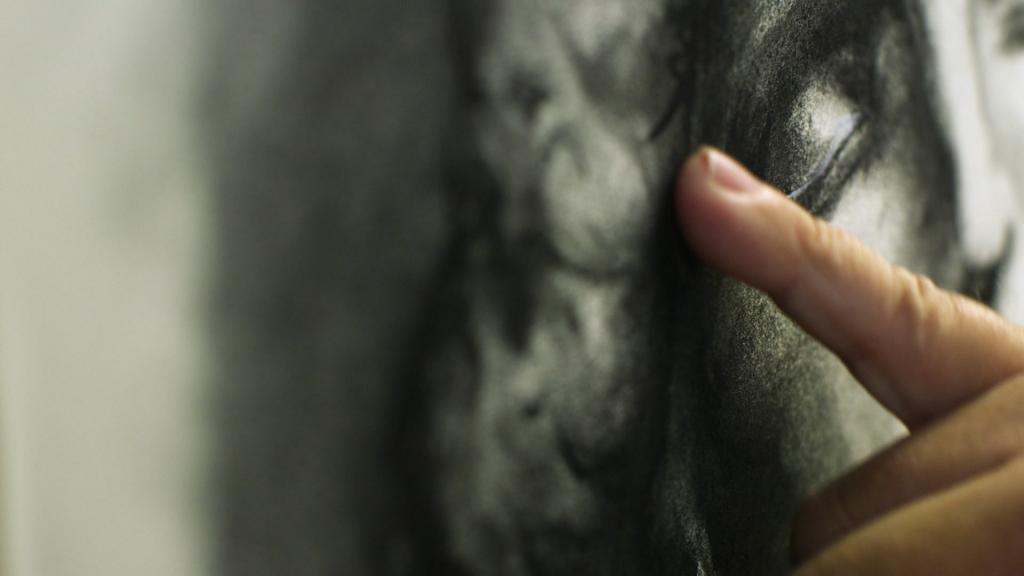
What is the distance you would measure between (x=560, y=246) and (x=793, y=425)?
200 mm

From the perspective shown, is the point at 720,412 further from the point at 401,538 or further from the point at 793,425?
the point at 401,538

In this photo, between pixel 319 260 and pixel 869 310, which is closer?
pixel 319 260

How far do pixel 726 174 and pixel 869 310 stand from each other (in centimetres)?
11

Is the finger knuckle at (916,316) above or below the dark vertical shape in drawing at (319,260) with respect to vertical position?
above

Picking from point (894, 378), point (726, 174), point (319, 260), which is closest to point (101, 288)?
point (319, 260)

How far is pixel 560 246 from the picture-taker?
33cm

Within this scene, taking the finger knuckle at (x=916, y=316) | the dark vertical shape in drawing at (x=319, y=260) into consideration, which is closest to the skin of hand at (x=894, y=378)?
the finger knuckle at (x=916, y=316)

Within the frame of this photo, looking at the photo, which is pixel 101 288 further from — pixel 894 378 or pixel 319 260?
pixel 894 378

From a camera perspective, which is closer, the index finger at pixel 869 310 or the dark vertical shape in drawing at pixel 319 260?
the dark vertical shape in drawing at pixel 319 260

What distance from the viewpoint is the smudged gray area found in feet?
0.82

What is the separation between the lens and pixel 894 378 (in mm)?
438

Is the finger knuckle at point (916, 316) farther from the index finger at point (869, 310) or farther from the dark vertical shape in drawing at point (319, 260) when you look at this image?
the dark vertical shape in drawing at point (319, 260)

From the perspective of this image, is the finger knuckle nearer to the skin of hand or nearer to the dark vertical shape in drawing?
the skin of hand

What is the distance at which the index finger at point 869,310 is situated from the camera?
0.39 metres
